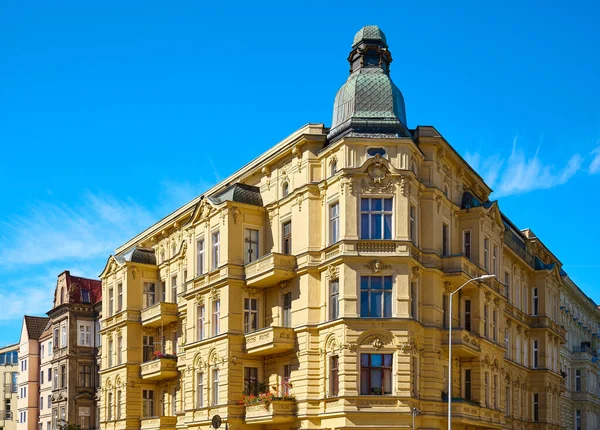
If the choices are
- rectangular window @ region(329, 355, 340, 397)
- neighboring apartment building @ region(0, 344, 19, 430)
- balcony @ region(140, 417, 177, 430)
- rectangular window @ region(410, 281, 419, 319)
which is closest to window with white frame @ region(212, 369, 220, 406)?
rectangular window @ region(329, 355, 340, 397)

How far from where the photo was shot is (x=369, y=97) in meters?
48.4

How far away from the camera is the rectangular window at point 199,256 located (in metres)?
54.5

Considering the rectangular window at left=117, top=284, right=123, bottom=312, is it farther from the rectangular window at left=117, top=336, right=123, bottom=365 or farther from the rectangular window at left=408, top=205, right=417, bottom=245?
the rectangular window at left=408, top=205, right=417, bottom=245

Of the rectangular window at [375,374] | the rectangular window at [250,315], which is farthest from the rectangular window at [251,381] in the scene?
the rectangular window at [375,374]

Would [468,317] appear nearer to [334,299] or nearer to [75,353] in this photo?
[334,299]

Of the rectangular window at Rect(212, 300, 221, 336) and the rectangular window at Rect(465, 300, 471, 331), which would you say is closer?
the rectangular window at Rect(465, 300, 471, 331)

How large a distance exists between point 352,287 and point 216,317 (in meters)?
10.4

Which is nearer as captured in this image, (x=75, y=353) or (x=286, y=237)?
(x=286, y=237)

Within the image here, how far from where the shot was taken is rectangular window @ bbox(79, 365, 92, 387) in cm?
8369

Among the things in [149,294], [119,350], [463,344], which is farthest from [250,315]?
[119,350]

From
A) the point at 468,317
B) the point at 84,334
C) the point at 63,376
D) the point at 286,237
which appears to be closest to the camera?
the point at 286,237

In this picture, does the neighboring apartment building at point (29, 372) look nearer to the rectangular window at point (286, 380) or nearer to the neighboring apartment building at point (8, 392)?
the neighboring apartment building at point (8, 392)

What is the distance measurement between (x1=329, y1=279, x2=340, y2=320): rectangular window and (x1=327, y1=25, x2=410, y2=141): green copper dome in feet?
24.7

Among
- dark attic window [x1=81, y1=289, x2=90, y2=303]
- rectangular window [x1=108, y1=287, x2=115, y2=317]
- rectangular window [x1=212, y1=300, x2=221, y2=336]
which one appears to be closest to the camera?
rectangular window [x1=212, y1=300, x2=221, y2=336]
